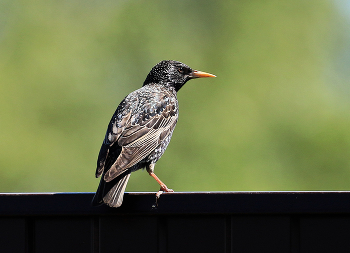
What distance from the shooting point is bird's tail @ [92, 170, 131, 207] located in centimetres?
250

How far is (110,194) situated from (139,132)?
1310 millimetres

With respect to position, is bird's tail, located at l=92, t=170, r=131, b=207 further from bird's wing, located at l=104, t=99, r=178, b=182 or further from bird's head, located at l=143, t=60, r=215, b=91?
bird's head, located at l=143, t=60, r=215, b=91

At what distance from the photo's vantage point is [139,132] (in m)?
3.86

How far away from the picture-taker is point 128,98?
4.34 metres

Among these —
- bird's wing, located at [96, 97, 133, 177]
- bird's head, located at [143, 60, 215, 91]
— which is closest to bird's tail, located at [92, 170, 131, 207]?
bird's wing, located at [96, 97, 133, 177]

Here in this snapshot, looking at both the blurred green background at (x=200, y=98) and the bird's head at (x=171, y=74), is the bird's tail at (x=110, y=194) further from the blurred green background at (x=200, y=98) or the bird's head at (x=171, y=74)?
the blurred green background at (x=200, y=98)

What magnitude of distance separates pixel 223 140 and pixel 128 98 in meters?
11.9

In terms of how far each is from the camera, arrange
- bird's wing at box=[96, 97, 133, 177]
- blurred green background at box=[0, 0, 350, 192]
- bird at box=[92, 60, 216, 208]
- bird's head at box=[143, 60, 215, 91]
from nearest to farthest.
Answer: bird at box=[92, 60, 216, 208] < bird's wing at box=[96, 97, 133, 177] < bird's head at box=[143, 60, 215, 91] < blurred green background at box=[0, 0, 350, 192]
